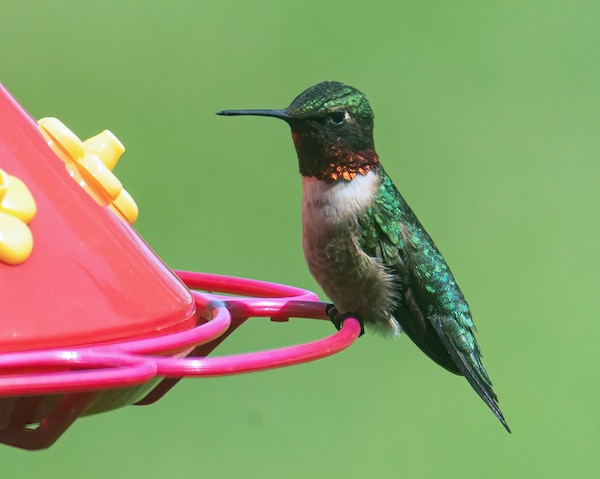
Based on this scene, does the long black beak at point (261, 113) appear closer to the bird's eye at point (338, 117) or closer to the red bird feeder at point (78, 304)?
the bird's eye at point (338, 117)

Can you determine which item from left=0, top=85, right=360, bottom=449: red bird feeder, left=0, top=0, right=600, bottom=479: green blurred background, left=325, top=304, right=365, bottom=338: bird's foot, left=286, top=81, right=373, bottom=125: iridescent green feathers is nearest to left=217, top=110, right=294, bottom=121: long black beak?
left=286, top=81, right=373, bottom=125: iridescent green feathers

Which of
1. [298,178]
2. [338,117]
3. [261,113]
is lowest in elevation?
[298,178]

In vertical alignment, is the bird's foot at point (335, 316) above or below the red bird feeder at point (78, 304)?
below

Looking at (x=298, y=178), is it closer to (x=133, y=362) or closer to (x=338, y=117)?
(x=338, y=117)

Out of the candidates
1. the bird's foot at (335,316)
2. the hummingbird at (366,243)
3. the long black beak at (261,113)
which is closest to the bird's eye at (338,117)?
the hummingbird at (366,243)

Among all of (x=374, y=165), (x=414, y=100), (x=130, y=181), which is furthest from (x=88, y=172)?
(x=414, y=100)

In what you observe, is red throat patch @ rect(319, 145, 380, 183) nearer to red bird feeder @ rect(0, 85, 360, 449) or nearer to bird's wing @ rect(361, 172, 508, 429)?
bird's wing @ rect(361, 172, 508, 429)

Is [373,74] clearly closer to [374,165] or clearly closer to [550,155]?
[550,155]

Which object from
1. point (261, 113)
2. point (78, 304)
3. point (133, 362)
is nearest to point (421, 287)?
point (261, 113)
